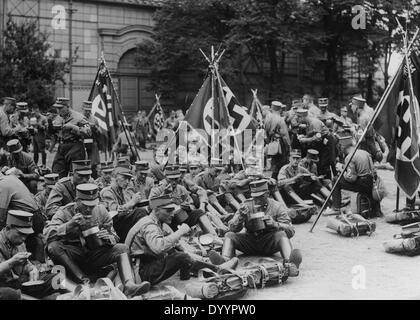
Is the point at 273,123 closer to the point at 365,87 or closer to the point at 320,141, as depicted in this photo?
the point at 320,141

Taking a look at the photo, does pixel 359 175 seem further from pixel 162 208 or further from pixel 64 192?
pixel 64 192

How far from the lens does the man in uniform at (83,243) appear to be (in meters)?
6.42

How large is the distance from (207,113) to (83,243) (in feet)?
17.7

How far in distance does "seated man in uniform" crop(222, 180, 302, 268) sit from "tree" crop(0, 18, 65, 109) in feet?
51.3

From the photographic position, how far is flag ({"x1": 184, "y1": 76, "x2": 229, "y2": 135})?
37.7 ft

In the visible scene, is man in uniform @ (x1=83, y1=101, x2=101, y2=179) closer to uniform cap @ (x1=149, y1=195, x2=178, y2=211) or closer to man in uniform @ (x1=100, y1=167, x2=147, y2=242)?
man in uniform @ (x1=100, y1=167, x2=147, y2=242)

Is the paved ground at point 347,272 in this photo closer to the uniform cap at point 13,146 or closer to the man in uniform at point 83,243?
the man in uniform at point 83,243

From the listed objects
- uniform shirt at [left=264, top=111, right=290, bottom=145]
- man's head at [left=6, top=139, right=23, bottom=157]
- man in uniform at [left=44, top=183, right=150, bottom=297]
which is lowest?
man in uniform at [left=44, top=183, right=150, bottom=297]

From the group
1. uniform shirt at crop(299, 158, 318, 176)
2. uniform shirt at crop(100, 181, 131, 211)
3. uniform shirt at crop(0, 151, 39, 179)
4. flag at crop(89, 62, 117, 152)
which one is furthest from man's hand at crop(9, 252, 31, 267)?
uniform shirt at crop(299, 158, 318, 176)

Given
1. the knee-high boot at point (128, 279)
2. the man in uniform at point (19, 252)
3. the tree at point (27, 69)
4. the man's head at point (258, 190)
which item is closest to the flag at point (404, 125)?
the man's head at point (258, 190)

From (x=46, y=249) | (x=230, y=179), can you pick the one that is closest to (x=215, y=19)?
(x=230, y=179)

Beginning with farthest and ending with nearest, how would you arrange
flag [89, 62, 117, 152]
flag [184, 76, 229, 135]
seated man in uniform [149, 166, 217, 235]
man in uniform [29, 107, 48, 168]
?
1. man in uniform [29, 107, 48, 168]
2. flag [89, 62, 117, 152]
3. flag [184, 76, 229, 135]
4. seated man in uniform [149, 166, 217, 235]

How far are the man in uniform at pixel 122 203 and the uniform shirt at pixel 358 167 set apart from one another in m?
4.13

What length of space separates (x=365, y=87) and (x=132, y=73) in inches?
538
